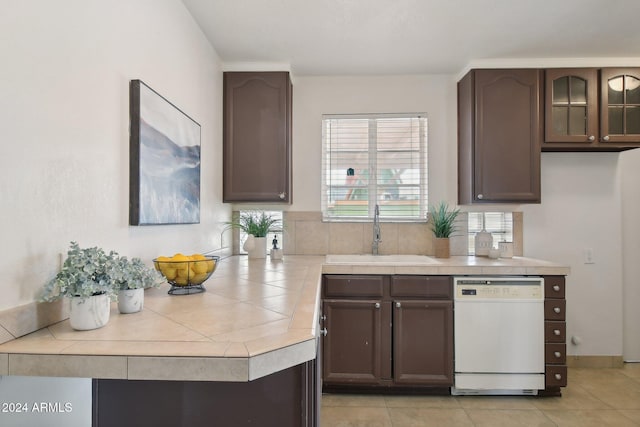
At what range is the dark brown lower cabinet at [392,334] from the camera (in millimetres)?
2373

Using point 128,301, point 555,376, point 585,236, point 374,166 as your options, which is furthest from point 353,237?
point 128,301

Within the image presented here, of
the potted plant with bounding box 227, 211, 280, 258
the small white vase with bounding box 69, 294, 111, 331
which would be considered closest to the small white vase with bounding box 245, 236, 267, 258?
the potted plant with bounding box 227, 211, 280, 258

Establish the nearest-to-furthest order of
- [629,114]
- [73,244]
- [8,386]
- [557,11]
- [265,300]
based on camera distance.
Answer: [8,386], [73,244], [265,300], [557,11], [629,114]

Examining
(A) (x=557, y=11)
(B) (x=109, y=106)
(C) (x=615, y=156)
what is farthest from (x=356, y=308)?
(C) (x=615, y=156)

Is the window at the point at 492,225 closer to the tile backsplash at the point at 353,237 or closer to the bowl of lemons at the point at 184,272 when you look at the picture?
the tile backsplash at the point at 353,237

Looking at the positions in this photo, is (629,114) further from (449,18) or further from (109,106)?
(109,106)

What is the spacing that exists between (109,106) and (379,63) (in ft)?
6.95

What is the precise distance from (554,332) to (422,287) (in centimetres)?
94

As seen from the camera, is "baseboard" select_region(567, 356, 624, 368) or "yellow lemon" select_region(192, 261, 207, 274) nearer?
"yellow lemon" select_region(192, 261, 207, 274)

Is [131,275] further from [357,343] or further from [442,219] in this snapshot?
[442,219]

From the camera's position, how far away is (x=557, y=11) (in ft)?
6.78

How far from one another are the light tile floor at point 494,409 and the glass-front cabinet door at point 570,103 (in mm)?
1876

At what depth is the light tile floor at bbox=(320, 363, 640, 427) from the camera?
84.0 inches

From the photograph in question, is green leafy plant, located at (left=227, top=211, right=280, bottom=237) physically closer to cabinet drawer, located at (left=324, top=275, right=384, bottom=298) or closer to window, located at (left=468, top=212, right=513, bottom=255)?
cabinet drawer, located at (left=324, top=275, right=384, bottom=298)
